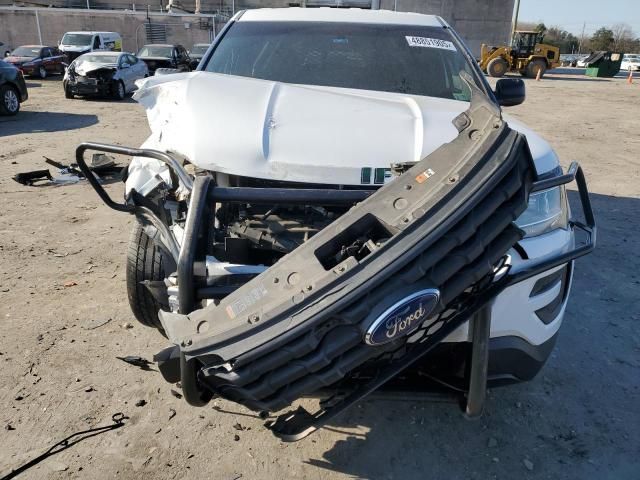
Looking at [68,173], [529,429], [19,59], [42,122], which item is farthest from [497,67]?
[529,429]

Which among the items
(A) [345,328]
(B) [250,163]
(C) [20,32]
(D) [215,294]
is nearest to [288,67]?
(B) [250,163]

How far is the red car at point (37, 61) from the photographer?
19938mm

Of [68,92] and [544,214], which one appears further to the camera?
[68,92]

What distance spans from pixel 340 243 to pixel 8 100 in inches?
476

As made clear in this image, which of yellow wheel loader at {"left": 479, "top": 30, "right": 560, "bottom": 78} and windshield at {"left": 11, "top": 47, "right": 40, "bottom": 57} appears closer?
windshield at {"left": 11, "top": 47, "right": 40, "bottom": 57}

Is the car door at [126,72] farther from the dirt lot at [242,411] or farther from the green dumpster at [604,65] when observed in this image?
the green dumpster at [604,65]

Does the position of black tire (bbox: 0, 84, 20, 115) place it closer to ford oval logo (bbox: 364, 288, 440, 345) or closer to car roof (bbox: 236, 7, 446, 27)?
car roof (bbox: 236, 7, 446, 27)

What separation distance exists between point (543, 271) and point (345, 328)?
90cm

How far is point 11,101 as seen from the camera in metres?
11.3

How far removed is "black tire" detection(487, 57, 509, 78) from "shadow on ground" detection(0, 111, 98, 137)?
75.8 feet

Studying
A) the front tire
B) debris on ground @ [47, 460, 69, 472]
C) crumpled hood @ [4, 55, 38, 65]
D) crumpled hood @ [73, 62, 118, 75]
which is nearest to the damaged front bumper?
debris on ground @ [47, 460, 69, 472]

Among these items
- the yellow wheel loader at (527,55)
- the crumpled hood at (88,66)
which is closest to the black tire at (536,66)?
the yellow wheel loader at (527,55)

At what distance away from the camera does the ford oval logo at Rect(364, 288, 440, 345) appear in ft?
4.96

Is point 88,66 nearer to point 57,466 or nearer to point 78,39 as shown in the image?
point 78,39
